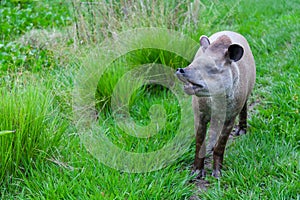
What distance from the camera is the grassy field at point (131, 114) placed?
9.46ft

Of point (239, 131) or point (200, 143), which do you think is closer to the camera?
point (200, 143)

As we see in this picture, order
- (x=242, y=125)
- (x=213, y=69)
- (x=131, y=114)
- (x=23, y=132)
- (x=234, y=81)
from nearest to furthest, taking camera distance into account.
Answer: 1. (x=213, y=69)
2. (x=234, y=81)
3. (x=23, y=132)
4. (x=242, y=125)
5. (x=131, y=114)

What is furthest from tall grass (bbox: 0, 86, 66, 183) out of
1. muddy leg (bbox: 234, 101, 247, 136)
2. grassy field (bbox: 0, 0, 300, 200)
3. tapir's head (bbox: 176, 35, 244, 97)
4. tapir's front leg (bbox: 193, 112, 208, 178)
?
muddy leg (bbox: 234, 101, 247, 136)

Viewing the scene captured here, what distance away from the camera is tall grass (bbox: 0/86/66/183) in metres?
2.91

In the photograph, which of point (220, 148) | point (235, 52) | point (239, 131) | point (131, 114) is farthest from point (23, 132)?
point (239, 131)

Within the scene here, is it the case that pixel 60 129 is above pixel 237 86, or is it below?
below

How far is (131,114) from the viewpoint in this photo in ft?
12.9

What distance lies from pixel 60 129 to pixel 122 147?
506 mm

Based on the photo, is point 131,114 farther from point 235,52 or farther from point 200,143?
point 235,52

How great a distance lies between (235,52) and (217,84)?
0.23 metres

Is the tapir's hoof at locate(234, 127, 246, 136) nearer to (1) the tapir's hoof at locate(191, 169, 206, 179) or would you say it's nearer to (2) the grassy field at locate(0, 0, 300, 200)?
(2) the grassy field at locate(0, 0, 300, 200)

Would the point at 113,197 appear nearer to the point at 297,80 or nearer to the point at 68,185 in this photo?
the point at 68,185

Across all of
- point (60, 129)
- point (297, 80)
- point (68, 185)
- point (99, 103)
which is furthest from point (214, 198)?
point (297, 80)

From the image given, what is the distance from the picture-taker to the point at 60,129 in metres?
3.27
